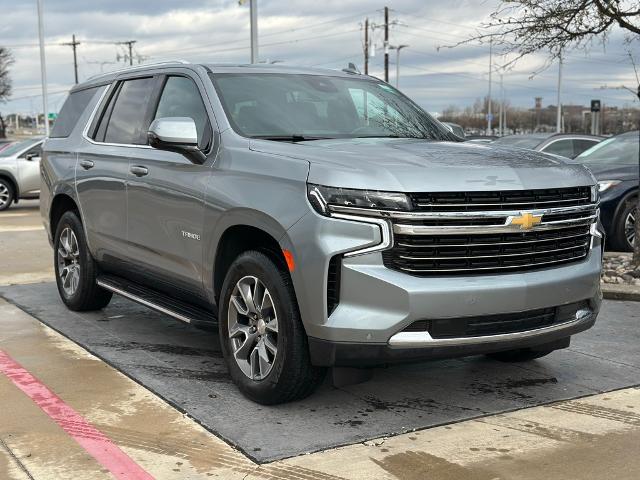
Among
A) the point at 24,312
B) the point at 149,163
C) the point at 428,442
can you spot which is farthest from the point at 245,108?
the point at 24,312

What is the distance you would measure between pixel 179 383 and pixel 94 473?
1309mm

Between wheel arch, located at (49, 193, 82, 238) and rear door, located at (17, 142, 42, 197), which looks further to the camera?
rear door, located at (17, 142, 42, 197)

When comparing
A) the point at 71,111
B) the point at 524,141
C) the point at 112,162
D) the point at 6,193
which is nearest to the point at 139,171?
the point at 112,162

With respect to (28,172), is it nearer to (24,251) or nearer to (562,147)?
(24,251)

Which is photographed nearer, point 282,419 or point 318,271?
point 318,271

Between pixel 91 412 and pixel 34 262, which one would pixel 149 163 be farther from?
pixel 34 262

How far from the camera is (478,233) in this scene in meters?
3.90

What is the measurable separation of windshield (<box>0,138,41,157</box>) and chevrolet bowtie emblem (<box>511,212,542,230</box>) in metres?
Answer: 15.9

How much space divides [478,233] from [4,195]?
16.0 meters

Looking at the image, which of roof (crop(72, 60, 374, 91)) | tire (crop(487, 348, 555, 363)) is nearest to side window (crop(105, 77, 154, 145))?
roof (crop(72, 60, 374, 91))

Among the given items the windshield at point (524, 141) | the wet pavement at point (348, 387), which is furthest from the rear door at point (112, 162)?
the windshield at point (524, 141)

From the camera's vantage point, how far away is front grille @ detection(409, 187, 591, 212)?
381cm

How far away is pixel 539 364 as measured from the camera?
5289 millimetres

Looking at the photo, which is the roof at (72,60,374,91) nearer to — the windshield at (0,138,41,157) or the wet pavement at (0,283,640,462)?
the wet pavement at (0,283,640,462)
